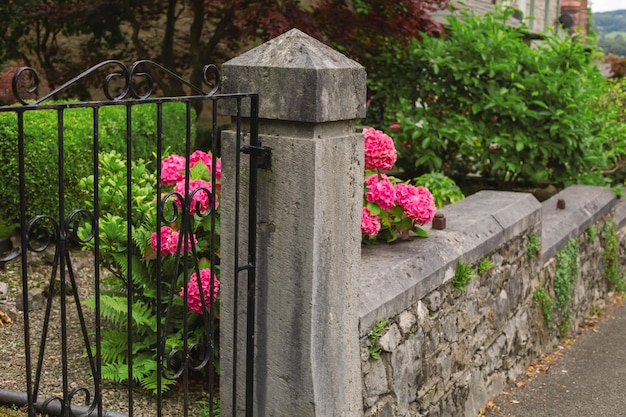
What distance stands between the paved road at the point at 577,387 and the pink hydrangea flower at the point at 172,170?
216 cm

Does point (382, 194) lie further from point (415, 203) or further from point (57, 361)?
point (57, 361)

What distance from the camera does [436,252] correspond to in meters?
4.31

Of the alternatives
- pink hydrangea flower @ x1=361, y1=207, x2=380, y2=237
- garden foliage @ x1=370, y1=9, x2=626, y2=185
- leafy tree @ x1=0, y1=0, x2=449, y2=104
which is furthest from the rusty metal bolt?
leafy tree @ x1=0, y1=0, x2=449, y2=104

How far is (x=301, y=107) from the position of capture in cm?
302

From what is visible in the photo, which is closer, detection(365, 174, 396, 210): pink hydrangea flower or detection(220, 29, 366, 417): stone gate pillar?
detection(220, 29, 366, 417): stone gate pillar

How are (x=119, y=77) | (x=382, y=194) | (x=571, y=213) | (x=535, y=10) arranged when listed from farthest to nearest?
1. (x=535, y=10)
2. (x=571, y=213)
3. (x=382, y=194)
4. (x=119, y=77)

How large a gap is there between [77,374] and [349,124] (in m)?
1.73

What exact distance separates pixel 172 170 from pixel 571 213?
3668mm

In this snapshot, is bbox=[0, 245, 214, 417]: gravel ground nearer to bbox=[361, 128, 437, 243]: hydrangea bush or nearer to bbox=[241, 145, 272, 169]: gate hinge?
bbox=[241, 145, 272, 169]: gate hinge

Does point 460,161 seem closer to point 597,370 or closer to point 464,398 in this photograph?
point 597,370

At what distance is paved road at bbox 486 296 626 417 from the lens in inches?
197

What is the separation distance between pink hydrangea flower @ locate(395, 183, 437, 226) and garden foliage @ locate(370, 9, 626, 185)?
3.53 meters

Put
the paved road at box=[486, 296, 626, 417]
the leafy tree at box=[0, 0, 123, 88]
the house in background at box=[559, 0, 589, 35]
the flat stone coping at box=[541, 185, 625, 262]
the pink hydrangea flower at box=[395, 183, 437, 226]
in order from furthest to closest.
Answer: the house in background at box=[559, 0, 589, 35] → the leafy tree at box=[0, 0, 123, 88] → the flat stone coping at box=[541, 185, 625, 262] → the paved road at box=[486, 296, 626, 417] → the pink hydrangea flower at box=[395, 183, 437, 226]

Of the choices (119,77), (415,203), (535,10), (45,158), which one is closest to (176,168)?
(415,203)
